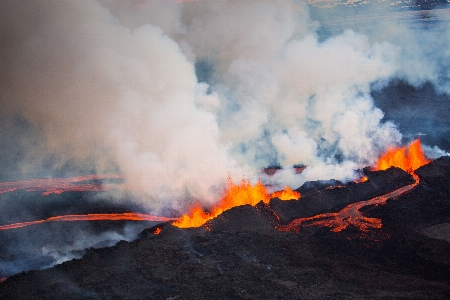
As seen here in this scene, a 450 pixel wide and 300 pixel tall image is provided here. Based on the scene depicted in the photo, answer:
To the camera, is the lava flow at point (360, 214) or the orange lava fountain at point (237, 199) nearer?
the lava flow at point (360, 214)

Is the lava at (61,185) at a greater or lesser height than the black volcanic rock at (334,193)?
greater

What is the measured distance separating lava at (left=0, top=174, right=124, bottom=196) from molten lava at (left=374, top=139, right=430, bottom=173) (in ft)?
37.8

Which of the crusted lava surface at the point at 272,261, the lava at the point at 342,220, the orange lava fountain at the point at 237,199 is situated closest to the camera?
the crusted lava surface at the point at 272,261

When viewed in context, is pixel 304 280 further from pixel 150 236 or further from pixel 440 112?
pixel 440 112

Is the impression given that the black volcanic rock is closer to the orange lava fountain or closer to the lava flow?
the lava flow

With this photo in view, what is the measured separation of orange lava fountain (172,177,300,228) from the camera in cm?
1522

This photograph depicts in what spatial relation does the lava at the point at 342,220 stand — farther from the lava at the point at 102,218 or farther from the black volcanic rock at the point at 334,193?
the lava at the point at 102,218

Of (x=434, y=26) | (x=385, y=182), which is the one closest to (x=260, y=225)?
(x=385, y=182)

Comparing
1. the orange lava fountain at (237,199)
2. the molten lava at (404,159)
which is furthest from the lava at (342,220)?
the molten lava at (404,159)

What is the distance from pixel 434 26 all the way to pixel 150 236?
50634 mm

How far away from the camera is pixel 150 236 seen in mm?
13273

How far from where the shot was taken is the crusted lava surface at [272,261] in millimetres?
10305

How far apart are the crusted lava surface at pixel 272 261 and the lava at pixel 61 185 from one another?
589cm

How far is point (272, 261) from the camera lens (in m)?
11.9
